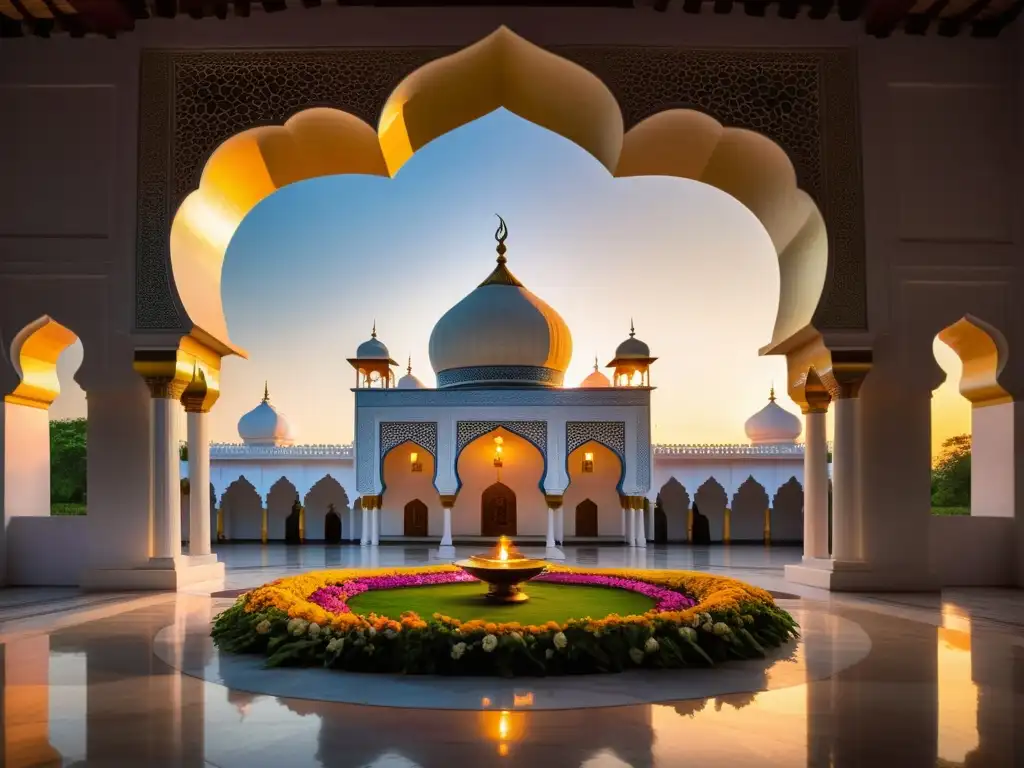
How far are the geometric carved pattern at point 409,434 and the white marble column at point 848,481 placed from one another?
825 cm

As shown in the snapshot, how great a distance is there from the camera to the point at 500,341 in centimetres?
1584

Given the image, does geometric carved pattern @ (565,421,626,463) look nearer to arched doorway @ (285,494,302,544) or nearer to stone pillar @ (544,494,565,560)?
stone pillar @ (544,494,565,560)

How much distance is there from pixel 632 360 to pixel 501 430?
3.55m

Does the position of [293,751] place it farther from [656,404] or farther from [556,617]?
[656,404]

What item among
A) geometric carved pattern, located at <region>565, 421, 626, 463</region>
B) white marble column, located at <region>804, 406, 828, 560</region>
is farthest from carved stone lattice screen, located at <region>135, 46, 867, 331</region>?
geometric carved pattern, located at <region>565, 421, 626, 463</region>

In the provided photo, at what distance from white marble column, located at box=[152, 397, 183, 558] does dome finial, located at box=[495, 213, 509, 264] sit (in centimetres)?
1008

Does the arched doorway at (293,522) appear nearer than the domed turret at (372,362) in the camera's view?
No

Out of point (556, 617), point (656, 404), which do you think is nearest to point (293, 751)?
point (556, 617)

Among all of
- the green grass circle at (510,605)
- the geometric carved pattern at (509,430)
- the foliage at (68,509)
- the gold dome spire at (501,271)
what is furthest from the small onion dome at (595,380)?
the green grass circle at (510,605)

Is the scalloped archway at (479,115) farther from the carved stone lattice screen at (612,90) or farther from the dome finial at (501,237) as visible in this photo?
the dome finial at (501,237)

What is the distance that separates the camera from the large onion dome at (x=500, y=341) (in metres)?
15.8

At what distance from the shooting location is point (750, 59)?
7.71 metres

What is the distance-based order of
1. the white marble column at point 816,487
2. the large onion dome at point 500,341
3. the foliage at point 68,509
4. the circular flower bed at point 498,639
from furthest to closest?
the foliage at point 68,509, the large onion dome at point 500,341, the white marble column at point 816,487, the circular flower bed at point 498,639

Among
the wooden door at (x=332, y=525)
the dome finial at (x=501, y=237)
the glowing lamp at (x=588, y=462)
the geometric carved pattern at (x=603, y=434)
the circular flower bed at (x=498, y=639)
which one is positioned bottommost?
the wooden door at (x=332, y=525)
